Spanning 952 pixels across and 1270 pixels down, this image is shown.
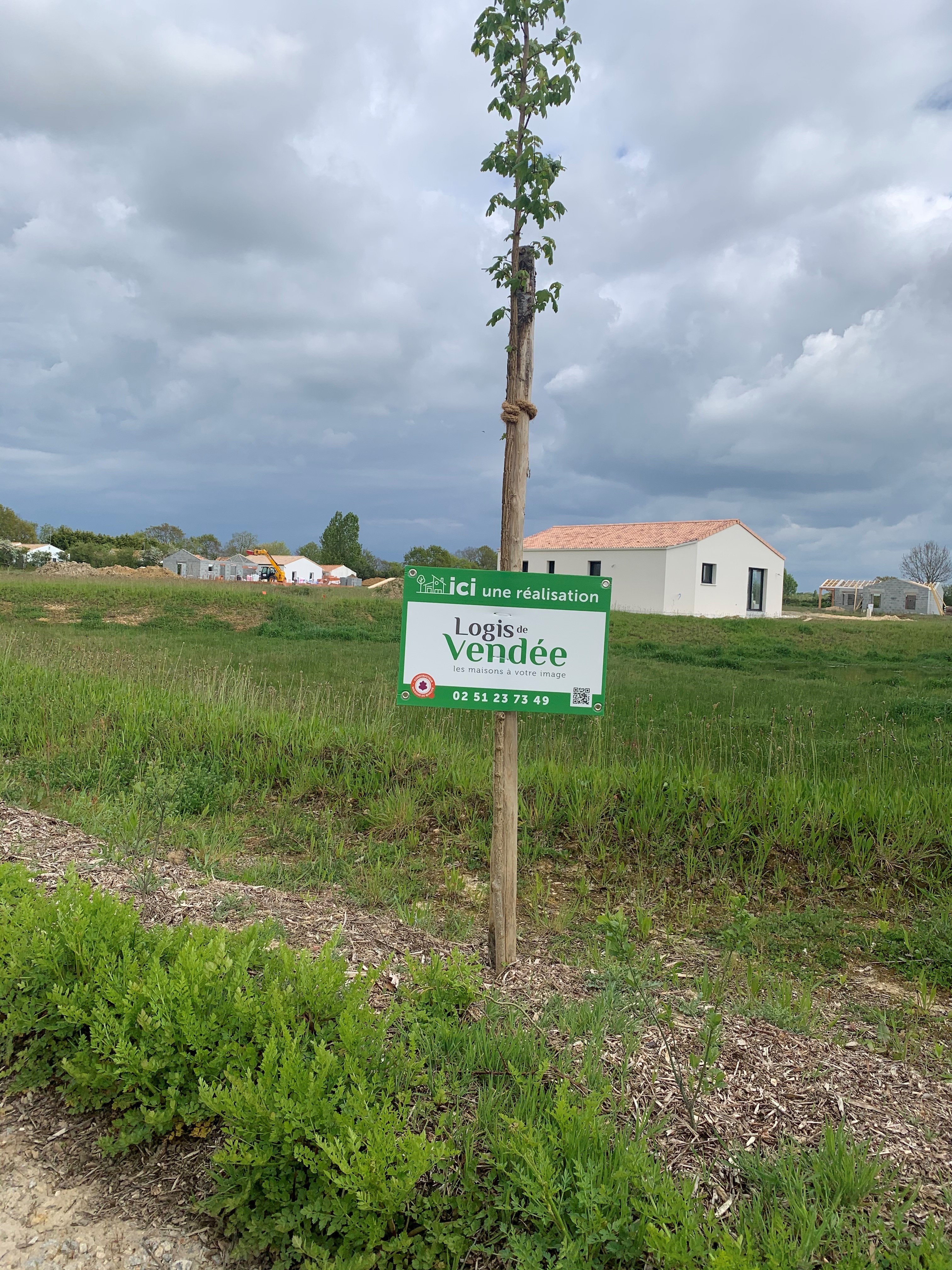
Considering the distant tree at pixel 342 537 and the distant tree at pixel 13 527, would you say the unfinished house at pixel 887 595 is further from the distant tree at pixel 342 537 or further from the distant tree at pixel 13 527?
the distant tree at pixel 13 527

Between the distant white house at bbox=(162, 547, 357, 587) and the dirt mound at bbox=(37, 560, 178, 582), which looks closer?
the dirt mound at bbox=(37, 560, 178, 582)

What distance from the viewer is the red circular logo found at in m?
3.49

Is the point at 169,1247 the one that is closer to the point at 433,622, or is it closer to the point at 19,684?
the point at 433,622

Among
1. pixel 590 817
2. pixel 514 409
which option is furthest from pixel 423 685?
pixel 590 817

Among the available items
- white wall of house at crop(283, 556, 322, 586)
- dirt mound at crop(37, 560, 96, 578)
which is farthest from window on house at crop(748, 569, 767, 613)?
white wall of house at crop(283, 556, 322, 586)

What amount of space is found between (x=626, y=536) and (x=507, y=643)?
125ft

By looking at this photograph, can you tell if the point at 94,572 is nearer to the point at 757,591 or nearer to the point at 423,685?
the point at 757,591

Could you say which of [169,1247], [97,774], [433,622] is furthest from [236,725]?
[169,1247]

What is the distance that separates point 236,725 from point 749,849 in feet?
15.4

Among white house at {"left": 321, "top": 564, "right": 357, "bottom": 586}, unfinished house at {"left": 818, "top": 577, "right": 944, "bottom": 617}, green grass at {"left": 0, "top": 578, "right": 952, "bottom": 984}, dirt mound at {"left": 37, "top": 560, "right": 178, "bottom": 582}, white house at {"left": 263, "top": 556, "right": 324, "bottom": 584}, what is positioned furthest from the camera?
white house at {"left": 263, "top": 556, "right": 324, "bottom": 584}

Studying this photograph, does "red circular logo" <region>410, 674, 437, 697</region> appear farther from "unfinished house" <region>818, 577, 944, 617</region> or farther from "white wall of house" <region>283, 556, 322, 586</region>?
"white wall of house" <region>283, 556, 322, 586</region>

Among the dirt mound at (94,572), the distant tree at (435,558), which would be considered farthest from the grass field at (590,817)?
the distant tree at (435,558)

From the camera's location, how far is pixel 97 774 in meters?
6.81

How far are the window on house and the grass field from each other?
29.3 metres
